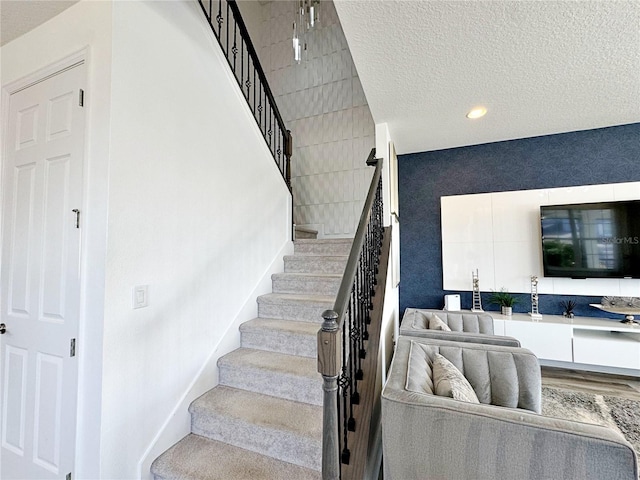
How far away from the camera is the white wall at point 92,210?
1.46m

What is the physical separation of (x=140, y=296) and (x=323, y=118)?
3.86m

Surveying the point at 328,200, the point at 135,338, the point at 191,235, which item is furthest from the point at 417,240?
the point at 135,338

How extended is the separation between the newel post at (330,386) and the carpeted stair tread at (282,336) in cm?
96

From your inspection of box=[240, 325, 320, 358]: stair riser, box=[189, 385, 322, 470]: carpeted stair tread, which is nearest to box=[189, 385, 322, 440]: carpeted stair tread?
box=[189, 385, 322, 470]: carpeted stair tread

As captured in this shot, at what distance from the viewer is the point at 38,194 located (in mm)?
1728

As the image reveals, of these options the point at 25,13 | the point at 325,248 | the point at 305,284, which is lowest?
the point at 305,284

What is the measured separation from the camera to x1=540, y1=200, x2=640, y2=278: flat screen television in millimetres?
3234

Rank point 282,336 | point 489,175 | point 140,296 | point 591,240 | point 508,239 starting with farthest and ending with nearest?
1. point 489,175
2. point 508,239
3. point 591,240
4. point 282,336
5. point 140,296

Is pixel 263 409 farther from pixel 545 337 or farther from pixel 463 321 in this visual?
pixel 545 337

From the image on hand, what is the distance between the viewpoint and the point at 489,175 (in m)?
3.91

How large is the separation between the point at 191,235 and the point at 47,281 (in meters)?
0.78

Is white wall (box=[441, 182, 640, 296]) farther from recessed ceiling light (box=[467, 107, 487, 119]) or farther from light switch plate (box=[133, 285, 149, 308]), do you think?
light switch plate (box=[133, 285, 149, 308])

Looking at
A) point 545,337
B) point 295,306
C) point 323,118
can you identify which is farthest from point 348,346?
point 323,118

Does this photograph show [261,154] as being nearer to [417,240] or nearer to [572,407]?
[417,240]
